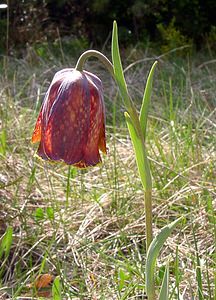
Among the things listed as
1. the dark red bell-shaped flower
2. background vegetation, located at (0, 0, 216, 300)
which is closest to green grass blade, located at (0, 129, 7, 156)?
background vegetation, located at (0, 0, 216, 300)

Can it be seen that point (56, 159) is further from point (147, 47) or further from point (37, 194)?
point (147, 47)

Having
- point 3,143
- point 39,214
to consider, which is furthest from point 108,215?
point 3,143

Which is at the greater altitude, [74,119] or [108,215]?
[74,119]

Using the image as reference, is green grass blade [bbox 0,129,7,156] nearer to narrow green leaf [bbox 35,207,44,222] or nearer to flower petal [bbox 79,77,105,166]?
narrow green leaf [bbox 35,207,44,222]

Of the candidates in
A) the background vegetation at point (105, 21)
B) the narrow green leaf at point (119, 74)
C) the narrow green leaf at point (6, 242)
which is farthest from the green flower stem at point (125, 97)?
the background vegetation at point (105, 21)

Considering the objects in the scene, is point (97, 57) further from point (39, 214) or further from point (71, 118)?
point (39, 214)

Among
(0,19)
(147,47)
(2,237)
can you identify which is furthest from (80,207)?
(0,19)

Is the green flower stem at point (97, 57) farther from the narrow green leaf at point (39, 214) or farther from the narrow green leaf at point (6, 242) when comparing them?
the narrow green leaf at point (39, 214)
